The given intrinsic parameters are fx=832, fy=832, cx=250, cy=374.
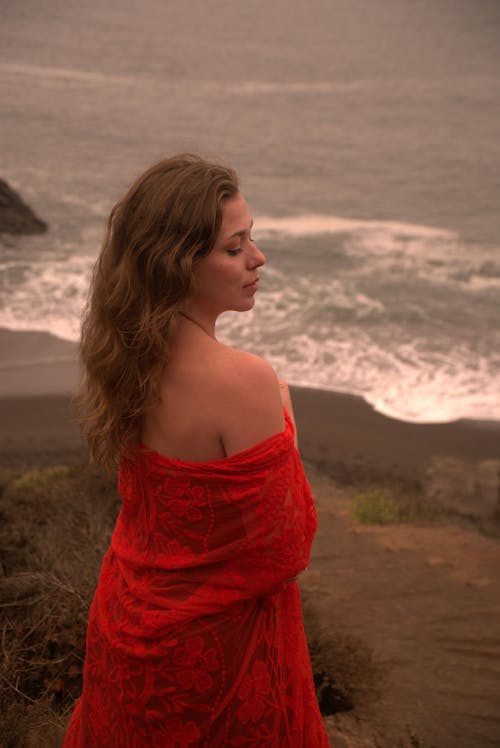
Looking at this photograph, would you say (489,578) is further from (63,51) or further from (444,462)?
(63,51)

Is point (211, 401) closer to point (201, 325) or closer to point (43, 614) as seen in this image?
point (201, 325)

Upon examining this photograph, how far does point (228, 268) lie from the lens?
177 centimetres

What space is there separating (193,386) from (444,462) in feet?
24.8

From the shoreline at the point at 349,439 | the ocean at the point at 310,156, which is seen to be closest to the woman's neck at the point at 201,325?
the ocean at the point at 310,156

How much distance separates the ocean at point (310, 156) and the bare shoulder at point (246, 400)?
1.49 m

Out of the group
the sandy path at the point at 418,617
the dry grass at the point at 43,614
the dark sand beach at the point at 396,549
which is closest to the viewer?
the dry grass at the point at 43,614

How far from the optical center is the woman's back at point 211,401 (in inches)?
65.1

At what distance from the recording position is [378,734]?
3.56 meters

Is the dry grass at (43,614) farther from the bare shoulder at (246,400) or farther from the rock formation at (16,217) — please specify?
the rock formation at (16,217)

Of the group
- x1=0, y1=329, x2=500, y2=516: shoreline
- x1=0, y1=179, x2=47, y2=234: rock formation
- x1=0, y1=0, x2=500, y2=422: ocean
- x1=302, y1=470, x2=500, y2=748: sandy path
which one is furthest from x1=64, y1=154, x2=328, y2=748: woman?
x1=0, y1=179, x2=47, y2=234: rock formation

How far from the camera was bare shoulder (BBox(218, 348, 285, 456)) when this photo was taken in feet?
5.41

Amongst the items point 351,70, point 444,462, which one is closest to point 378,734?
point 444,462

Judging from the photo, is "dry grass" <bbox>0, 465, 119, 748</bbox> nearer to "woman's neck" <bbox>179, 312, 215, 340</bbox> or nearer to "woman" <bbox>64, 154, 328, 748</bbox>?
"woman" <bbox>64, 154, 328, 748</bbox>

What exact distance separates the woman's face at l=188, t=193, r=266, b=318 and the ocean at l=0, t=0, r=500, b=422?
1.24m
